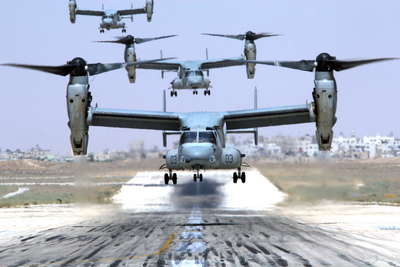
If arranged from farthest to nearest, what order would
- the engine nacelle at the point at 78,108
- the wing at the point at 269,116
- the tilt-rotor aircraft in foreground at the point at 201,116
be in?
the wing at the point at 269,116 → the engine nacelle at the point at 78,108 → the tilt-rotor aircraft in foreground at the point at 201,116

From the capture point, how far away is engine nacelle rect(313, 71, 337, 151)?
85.8ft

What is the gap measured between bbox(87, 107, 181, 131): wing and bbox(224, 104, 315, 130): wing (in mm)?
3460

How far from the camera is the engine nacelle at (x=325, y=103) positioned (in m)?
26.2

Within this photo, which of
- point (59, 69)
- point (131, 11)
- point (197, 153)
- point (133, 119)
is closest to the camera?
point (197, 153)

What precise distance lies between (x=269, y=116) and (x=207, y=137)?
17.8 ft

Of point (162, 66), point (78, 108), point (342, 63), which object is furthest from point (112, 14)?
point (342, 63)

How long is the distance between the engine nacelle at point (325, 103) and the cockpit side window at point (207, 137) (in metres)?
5.31

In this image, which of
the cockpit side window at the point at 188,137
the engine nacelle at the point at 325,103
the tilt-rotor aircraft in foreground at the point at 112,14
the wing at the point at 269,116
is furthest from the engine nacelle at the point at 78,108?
the tilt-rotor aircraft in foreground at the point at 112,14

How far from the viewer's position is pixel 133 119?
31047 millimetres

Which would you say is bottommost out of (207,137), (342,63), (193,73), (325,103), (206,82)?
(207,137)

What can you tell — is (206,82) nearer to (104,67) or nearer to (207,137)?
(104,67)

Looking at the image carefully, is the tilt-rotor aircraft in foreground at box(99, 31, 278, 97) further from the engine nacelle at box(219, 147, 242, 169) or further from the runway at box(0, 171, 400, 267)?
the engine nacelle at box(219, 147, 242, 169)

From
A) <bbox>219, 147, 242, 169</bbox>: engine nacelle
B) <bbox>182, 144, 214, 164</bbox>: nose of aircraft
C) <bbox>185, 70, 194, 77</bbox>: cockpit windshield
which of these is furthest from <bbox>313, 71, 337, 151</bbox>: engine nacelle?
<bbox>185, 70, 194, 77</bbox>: cockpit windshield

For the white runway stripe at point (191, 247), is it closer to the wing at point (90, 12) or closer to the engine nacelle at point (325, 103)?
the engine nacelle at point (325, 103)
